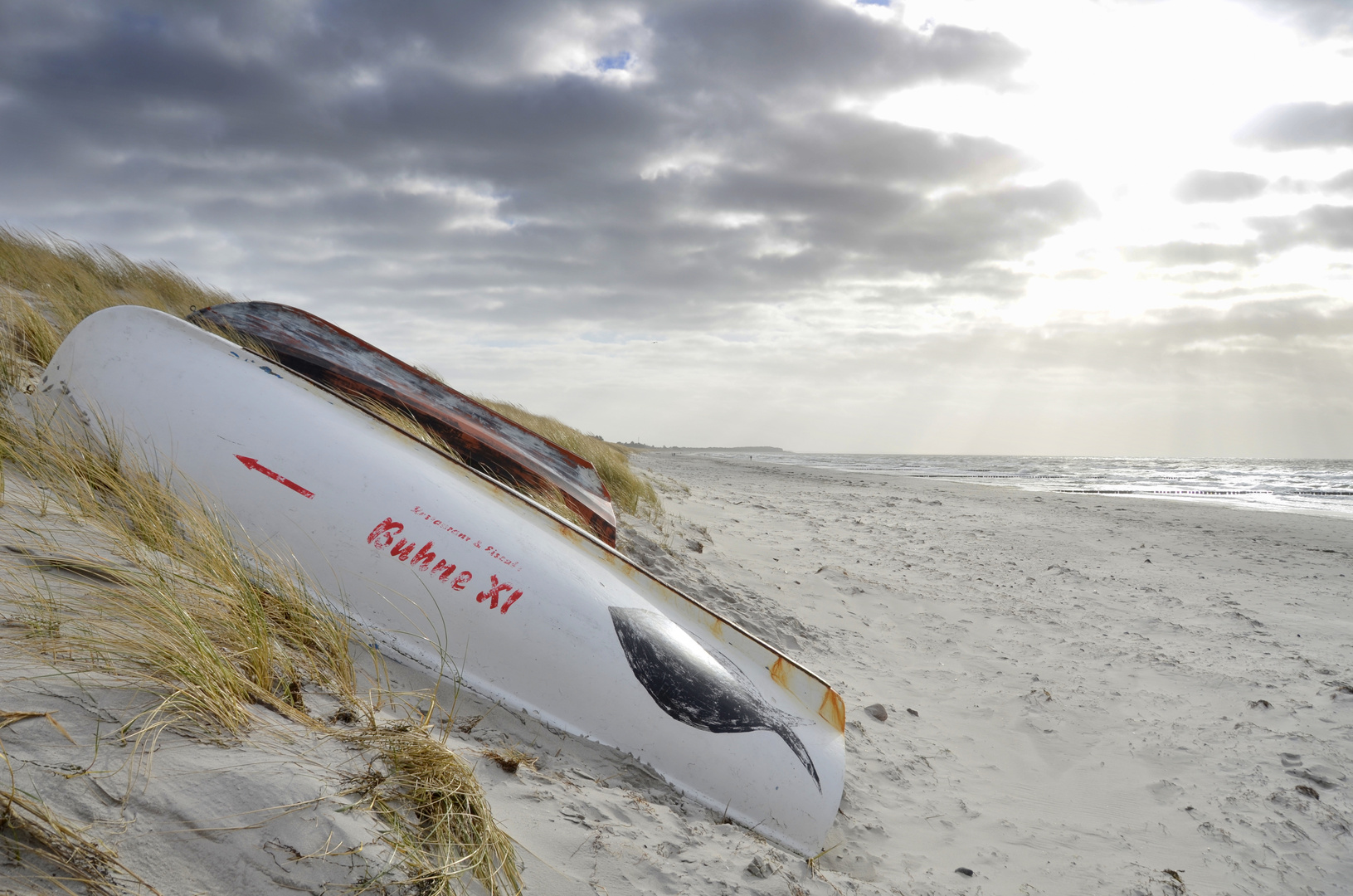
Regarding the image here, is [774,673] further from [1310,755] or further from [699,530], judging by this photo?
[699,530]

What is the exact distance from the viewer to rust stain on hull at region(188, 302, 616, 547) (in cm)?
409

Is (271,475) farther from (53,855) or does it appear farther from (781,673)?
(781,673)

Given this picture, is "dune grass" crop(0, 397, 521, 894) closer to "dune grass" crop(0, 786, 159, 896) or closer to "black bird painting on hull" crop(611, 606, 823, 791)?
"dune grass" crop(0, 786, 159, 896)

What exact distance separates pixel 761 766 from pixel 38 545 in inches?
86.4

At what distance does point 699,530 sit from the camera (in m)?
6.13

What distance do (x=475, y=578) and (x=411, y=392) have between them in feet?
7.75

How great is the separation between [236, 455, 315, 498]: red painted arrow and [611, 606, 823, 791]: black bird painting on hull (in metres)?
1.20

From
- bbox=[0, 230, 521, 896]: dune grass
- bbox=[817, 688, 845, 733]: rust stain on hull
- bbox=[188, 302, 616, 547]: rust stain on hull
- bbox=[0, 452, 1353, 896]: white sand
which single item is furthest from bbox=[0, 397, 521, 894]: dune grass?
bbox=[188, 302, 616, 547]: rust stain on hull

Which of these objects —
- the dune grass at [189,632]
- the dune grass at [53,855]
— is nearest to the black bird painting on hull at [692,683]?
the dune grass at [189,632]

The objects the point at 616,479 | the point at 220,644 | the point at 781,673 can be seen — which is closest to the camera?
the point at 220,644

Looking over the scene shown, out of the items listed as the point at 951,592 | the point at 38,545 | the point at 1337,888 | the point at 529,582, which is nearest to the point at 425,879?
the point at 529,582

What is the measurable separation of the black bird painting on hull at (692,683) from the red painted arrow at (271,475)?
1.20m

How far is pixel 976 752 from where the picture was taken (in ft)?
9.63

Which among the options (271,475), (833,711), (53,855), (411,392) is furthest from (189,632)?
(411,392)
